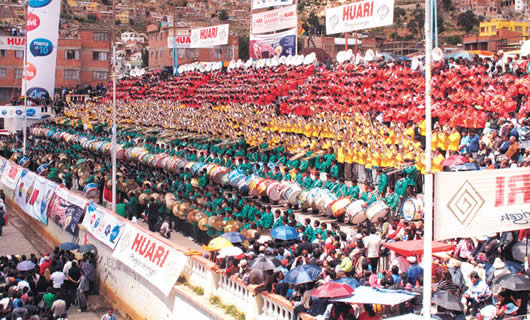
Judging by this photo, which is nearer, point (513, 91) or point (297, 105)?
point (513, 91)

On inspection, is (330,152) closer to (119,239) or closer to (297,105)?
(297,105)

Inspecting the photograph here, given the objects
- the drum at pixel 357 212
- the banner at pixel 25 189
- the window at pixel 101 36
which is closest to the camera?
the drum at pixel 357 212

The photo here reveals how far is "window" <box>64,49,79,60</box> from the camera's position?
249 ft

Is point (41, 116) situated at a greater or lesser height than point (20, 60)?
lesser

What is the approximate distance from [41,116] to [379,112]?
1419 inches

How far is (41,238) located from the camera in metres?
27.7

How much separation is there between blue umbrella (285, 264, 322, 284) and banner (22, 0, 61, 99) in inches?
1439

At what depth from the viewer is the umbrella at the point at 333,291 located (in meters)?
10.3

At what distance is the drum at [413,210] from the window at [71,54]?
65366 mm

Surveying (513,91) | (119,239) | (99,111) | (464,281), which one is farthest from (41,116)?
(464,281)

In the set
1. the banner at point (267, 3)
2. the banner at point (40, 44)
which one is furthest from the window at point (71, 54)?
the banner at point (267, 3)

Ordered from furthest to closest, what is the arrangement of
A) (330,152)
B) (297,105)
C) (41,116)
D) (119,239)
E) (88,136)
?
1. (41,116)
2. (88,136)
3. (297,105)
4. (330,152)
5. (119,239)

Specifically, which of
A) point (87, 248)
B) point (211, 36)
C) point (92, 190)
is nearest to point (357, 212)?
point (87, 248)

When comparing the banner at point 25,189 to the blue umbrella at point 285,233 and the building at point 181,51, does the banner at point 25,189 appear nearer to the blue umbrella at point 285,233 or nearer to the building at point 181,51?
the blue umbrella at point 285,233
